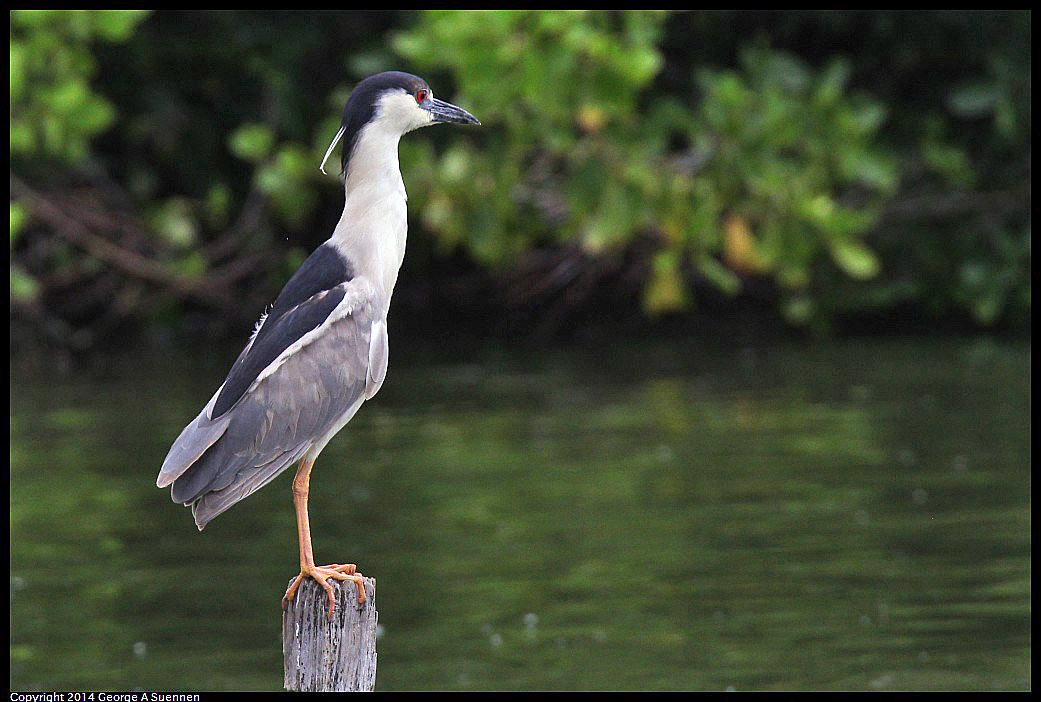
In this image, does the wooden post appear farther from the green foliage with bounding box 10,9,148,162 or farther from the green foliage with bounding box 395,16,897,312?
the green foliage with bounding box 10,9,148,162

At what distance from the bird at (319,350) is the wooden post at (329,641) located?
121mm

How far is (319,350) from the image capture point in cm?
496

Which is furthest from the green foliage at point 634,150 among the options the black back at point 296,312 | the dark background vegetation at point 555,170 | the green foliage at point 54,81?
the black back at point 296,312

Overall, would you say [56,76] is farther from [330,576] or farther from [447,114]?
[330,576]

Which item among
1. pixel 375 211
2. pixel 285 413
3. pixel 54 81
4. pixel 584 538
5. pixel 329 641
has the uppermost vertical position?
pixel 54 81

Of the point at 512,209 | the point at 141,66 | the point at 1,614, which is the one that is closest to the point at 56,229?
the point at 141,66

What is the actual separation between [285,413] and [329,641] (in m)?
0.77

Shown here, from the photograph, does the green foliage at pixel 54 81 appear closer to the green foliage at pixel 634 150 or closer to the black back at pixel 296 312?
the green foliage at pixel 634 150

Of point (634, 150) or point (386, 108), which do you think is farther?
point (634, 150)

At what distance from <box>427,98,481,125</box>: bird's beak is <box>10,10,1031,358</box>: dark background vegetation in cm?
716

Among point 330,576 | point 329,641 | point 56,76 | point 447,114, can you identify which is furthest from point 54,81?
point 329,641

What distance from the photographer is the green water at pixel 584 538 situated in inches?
294

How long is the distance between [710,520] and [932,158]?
25.8 feet

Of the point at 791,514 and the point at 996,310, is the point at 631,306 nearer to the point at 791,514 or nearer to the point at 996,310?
the point at 996,310
